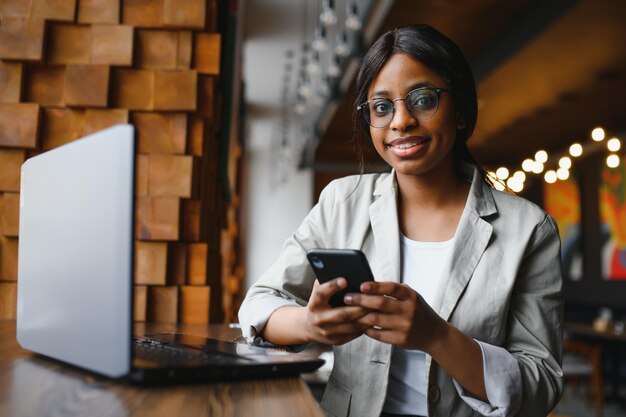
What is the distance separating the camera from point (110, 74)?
Result: 1.99 meters

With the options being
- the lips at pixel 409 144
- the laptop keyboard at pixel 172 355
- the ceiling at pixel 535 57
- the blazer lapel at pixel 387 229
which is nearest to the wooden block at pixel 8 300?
the laptop keyboard at pixel 172 355

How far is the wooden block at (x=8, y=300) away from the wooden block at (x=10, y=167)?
Result: 1.04 ft

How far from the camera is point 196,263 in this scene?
6.87ft

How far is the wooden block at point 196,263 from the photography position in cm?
209

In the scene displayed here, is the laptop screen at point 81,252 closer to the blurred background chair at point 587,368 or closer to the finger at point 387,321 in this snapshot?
the finger at point 387,321

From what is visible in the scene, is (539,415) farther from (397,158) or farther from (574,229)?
(574,229)

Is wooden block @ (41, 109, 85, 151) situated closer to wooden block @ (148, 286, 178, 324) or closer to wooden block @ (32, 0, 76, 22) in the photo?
wooden block @ (32, 0, 76, 22)

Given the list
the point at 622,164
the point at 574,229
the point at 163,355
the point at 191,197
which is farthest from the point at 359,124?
the point at 574,229

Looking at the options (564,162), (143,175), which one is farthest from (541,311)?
(564,162)

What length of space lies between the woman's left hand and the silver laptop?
0.11m

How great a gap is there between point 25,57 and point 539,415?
182 centimetres

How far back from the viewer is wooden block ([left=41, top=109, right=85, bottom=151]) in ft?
6.50

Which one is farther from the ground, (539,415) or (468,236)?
(468,236)

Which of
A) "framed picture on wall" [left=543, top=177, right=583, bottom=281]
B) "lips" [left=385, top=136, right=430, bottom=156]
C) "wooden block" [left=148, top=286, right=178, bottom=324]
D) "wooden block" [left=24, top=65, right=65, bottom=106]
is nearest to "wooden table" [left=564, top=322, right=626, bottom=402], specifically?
"framed picture on wall" [left=543, top=177, right=583, bottom=281]
